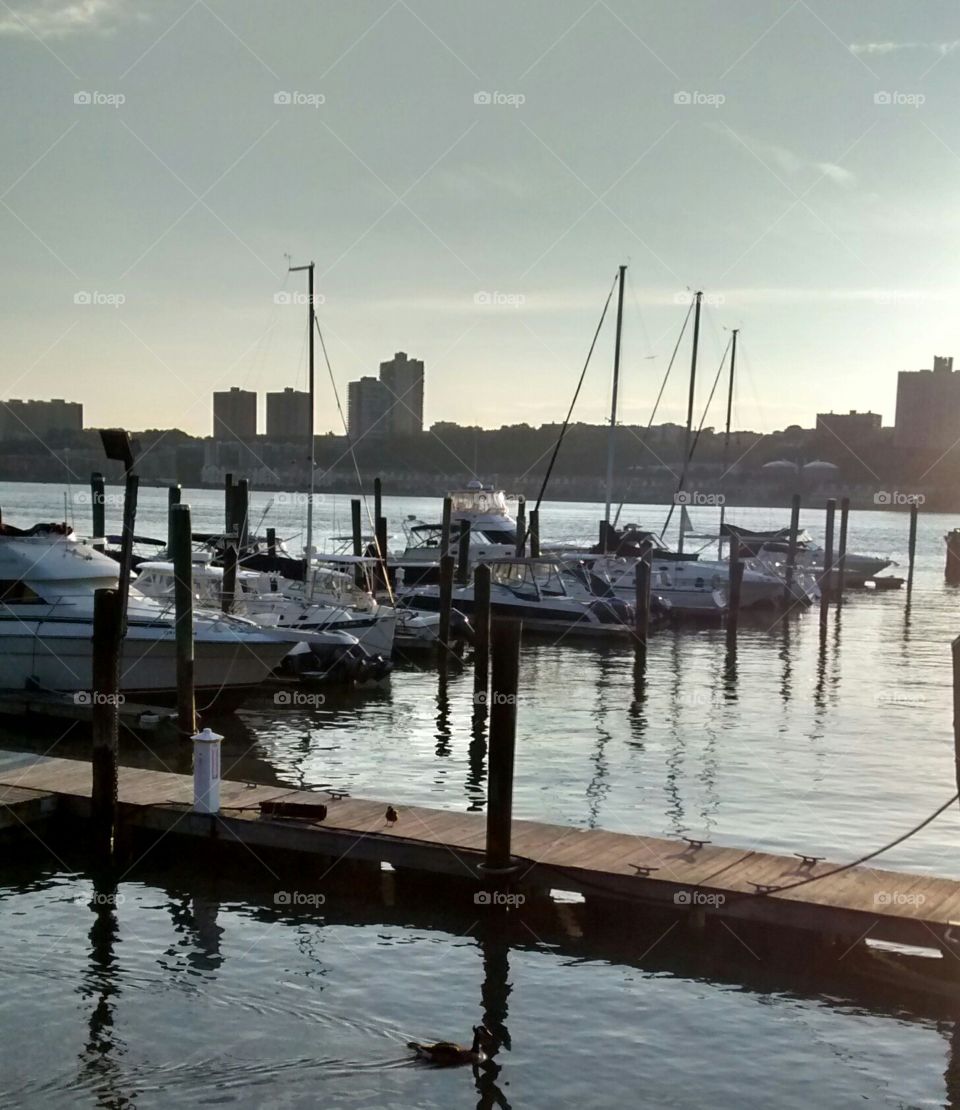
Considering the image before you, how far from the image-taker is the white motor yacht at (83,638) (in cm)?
2195

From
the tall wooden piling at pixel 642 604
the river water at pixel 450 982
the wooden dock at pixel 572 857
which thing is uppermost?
the tall wooden piling at pixel 642 604

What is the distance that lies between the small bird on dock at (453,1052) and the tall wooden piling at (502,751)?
237 centimetres

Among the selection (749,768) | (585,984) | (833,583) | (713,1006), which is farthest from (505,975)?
A: (833,583)

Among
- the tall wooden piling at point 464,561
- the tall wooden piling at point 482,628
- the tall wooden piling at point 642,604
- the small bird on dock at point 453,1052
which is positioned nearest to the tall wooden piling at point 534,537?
the tall wooden piling at point 464,561

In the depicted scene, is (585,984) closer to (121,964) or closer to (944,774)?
(121,964)

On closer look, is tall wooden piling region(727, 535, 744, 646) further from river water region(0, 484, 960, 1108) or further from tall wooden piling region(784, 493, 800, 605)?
river water region(0, 484, 960, 1108)

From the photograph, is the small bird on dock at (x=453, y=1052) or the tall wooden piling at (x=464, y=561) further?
the tall wooden piling at (x=464, y=561)

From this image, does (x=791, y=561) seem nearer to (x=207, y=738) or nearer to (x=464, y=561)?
(x=464, y=561)

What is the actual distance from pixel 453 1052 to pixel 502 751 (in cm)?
330

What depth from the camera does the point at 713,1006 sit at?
10.6m

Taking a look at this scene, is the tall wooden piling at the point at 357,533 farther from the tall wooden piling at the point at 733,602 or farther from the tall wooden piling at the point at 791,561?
the tall wooden piling at the point at 791,561

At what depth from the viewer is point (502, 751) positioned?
12289 mm

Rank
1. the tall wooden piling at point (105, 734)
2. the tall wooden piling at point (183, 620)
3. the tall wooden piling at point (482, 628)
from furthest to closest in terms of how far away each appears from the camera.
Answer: the tall wooden piling at point (482, 628)
the tall wooden piling at point (183, 620)
the tall wooden piling at point (105, 734)

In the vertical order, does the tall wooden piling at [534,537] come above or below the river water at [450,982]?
above
